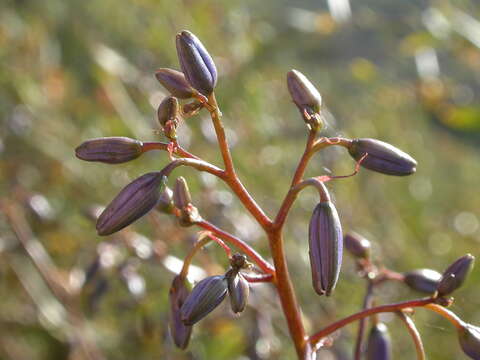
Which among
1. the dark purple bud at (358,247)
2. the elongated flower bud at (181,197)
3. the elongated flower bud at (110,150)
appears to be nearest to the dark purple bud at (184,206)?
the elongated flower bud at (181,197)

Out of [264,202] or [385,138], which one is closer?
[264,202]

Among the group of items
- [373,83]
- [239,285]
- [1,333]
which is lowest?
[1,333]

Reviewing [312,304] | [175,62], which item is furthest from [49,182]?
[312,304]

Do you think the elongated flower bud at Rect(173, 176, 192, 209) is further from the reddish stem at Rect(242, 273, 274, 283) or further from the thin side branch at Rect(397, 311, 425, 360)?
the thin side branch at Rect(397, 311, 425, 360)

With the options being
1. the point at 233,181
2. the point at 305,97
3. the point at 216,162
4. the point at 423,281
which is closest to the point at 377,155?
the point at 305,97

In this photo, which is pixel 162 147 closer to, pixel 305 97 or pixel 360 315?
pixel 305 97

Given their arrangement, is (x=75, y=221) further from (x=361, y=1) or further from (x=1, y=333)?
(x=361, y=1)

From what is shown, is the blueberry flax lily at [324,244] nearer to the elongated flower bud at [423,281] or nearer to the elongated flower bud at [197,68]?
the elongated flower bud at [197,68]
